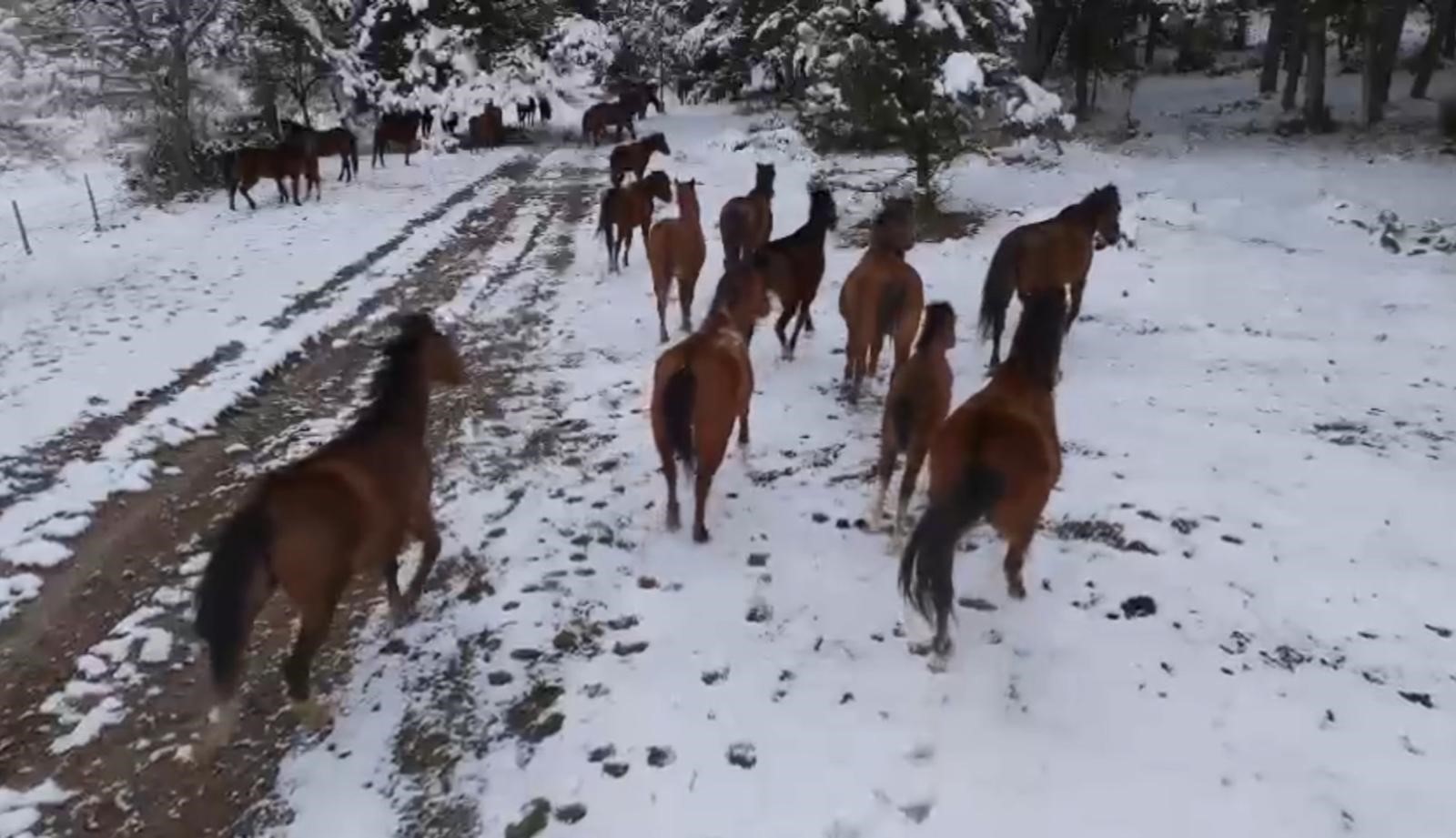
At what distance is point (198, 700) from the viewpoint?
428cm

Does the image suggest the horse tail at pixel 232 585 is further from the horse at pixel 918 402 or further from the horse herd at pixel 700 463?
→ the horse at pixel 918 402

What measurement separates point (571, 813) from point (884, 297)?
451 centimetres

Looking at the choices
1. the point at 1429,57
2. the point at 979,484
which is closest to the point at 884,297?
the point at 979,484

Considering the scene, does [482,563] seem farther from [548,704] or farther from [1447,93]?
[1447,93]

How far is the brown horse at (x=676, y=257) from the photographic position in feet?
30.8

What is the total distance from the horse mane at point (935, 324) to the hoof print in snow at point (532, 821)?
3033 millimetres

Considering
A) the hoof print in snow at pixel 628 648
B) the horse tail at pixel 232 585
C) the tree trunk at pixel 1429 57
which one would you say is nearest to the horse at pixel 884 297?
the hoof print in snow at pixel 628 648

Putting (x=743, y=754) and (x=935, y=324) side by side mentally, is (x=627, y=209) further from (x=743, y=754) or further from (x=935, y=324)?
(x=743, y=754)

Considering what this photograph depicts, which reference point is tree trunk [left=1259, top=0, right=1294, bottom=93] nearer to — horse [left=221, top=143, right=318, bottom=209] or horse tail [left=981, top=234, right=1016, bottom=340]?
horse tail [left=981, top=234, right=1016, bottom=340]

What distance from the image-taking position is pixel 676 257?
9422 millimetres

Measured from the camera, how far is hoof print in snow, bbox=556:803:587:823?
11.6ft

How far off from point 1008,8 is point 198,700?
13375 millimetres

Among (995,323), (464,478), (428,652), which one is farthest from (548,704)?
(995,323)

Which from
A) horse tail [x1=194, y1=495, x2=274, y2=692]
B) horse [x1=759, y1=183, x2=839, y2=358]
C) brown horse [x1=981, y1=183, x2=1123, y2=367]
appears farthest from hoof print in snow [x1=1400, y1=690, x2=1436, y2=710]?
horse [x1=759, y1=183, x2=839, y2=358]
